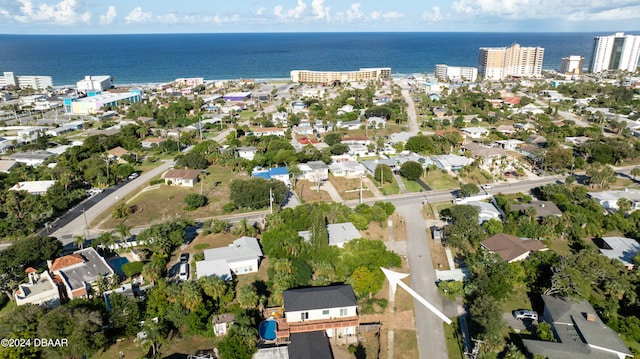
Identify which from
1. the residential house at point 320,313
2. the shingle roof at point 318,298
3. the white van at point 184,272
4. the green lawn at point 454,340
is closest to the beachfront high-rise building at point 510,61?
the green lawn at point 454,340

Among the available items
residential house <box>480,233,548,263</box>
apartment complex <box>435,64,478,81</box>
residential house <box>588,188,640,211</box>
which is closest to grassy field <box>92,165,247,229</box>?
residential house <box>480,233,548,263</box>

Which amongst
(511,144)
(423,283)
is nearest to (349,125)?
(511,144)

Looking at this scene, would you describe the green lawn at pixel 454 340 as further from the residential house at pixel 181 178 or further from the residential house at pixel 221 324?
the residential house at pixel 181 178

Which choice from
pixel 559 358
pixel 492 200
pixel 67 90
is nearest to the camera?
pixel 559 358

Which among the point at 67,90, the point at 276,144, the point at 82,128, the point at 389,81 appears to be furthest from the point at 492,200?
the point at 67,90

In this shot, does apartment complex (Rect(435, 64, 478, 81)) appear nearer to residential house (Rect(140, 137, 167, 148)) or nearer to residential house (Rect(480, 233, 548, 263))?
residential house (Rect(140, 137, 167, 148))

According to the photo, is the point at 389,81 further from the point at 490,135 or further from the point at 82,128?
the point at 82,128
